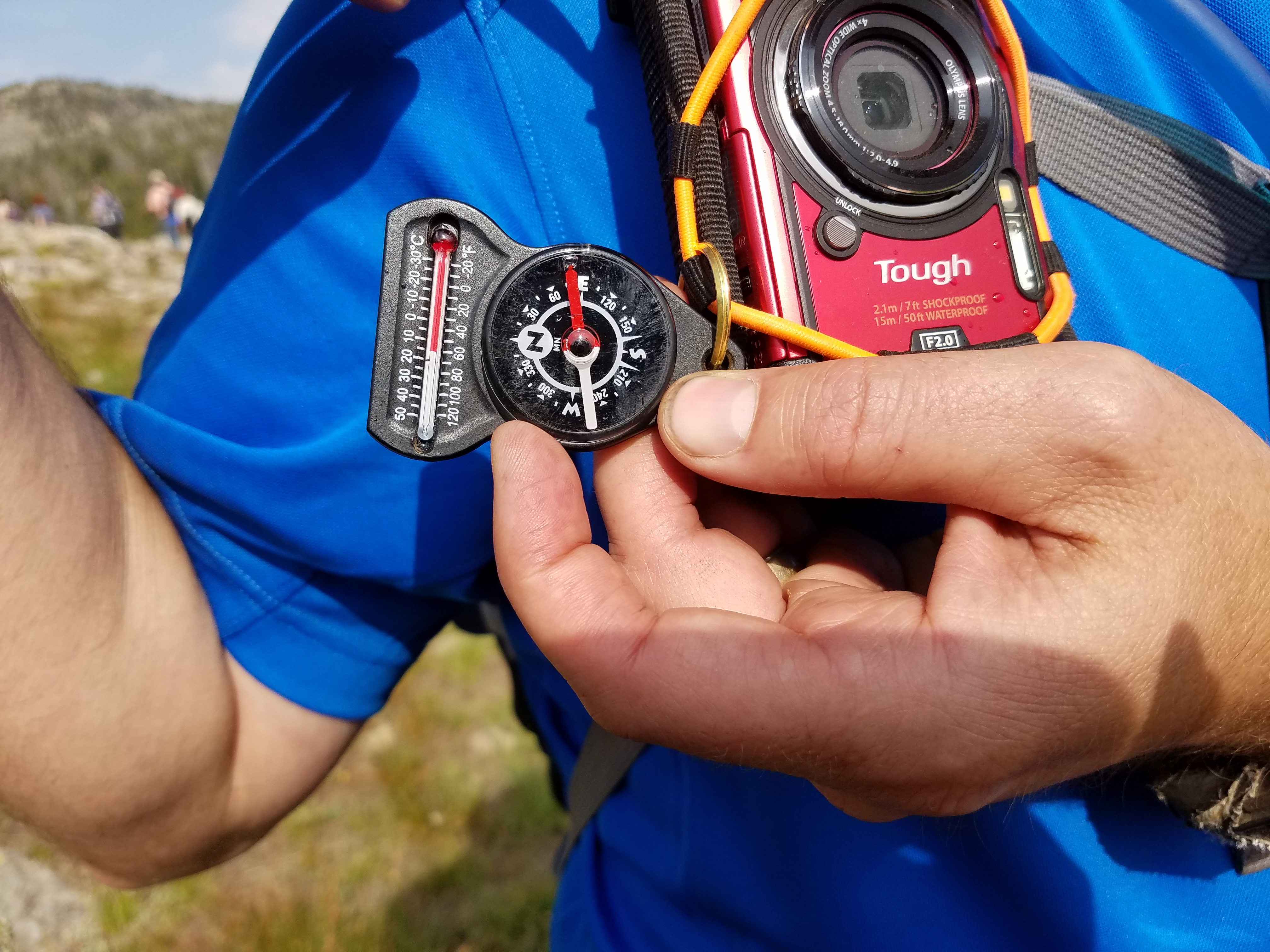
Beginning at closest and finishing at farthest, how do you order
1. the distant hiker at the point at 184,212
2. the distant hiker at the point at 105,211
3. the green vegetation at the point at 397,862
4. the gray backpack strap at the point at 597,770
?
the gray backpack strap at the point at 597,770
the green vegetation at the point at 397,862
the distant hiker at the point at 105,211
the distant hiker at the point at 184,212

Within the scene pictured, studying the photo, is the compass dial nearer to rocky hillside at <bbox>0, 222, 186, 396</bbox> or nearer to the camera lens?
the camera lens

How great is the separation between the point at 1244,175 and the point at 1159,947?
98 centimetres

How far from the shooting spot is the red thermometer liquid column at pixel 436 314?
933mm

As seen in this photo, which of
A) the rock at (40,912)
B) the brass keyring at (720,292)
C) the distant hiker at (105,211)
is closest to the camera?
the brass keyring at (720,292)

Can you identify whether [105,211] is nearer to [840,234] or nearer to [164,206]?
[164,206]

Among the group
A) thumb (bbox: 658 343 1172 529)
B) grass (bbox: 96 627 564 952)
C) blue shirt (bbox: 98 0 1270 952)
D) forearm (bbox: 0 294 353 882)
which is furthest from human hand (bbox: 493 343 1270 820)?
grass (bbox: 96 627 564 952)

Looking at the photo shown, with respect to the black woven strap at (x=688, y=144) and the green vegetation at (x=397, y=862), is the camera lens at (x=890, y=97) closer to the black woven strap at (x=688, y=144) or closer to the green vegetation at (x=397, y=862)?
the black woven strap at (x=688, y=144)

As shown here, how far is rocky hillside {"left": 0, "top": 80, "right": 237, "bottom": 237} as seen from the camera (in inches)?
269

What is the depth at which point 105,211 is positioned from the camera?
17.0 m

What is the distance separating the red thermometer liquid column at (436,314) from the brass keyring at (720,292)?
0.92 feet

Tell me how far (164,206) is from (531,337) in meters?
19.5

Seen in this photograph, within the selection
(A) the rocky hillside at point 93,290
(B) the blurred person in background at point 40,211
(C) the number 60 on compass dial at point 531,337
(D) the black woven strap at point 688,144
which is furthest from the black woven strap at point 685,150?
(B) the blurred person in background at point 40,211

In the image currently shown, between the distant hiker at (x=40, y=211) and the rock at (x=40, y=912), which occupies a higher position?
the rock at (x=40, y=912)

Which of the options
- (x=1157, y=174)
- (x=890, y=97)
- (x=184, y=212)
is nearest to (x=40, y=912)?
(x=890, y=97)
